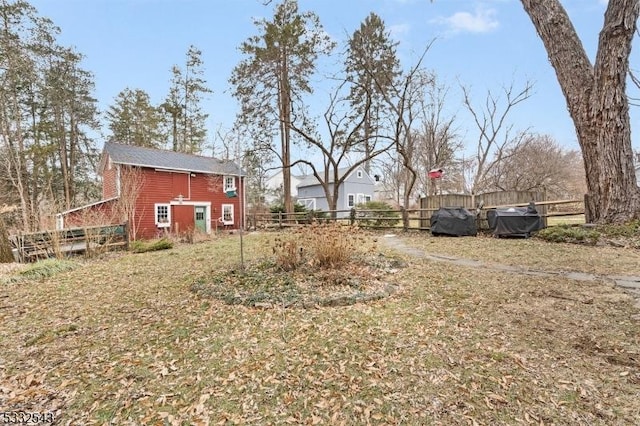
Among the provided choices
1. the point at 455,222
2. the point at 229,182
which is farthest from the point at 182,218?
the point at 455,222

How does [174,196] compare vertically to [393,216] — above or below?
above

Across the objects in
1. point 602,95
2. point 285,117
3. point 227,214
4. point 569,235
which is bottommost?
point 569,235

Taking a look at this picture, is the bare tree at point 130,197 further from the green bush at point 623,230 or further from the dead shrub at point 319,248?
the green bush at point 623,230

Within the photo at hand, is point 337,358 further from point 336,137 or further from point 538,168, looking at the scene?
point 538,168

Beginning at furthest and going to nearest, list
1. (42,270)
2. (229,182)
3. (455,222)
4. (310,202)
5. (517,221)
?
(310,202), (229,182), (455,222), (517,221), (42,270)

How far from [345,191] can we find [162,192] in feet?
46.2

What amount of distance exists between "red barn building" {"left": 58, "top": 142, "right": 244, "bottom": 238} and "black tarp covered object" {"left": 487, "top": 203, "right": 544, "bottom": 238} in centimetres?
972

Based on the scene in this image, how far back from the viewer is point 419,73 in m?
14.4

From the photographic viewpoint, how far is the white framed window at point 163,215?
50.2 ft

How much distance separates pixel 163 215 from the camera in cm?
1552

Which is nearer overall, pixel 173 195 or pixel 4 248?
pixel 4 248

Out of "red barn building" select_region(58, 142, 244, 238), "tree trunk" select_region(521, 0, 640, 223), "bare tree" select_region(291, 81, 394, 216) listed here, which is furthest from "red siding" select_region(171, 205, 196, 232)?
"tree trunk" select_region(521, 0, 640, 223)

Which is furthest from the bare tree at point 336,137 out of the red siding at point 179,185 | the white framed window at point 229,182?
the red siding at point 179,185

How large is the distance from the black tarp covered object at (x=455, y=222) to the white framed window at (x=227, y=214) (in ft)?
40.5
